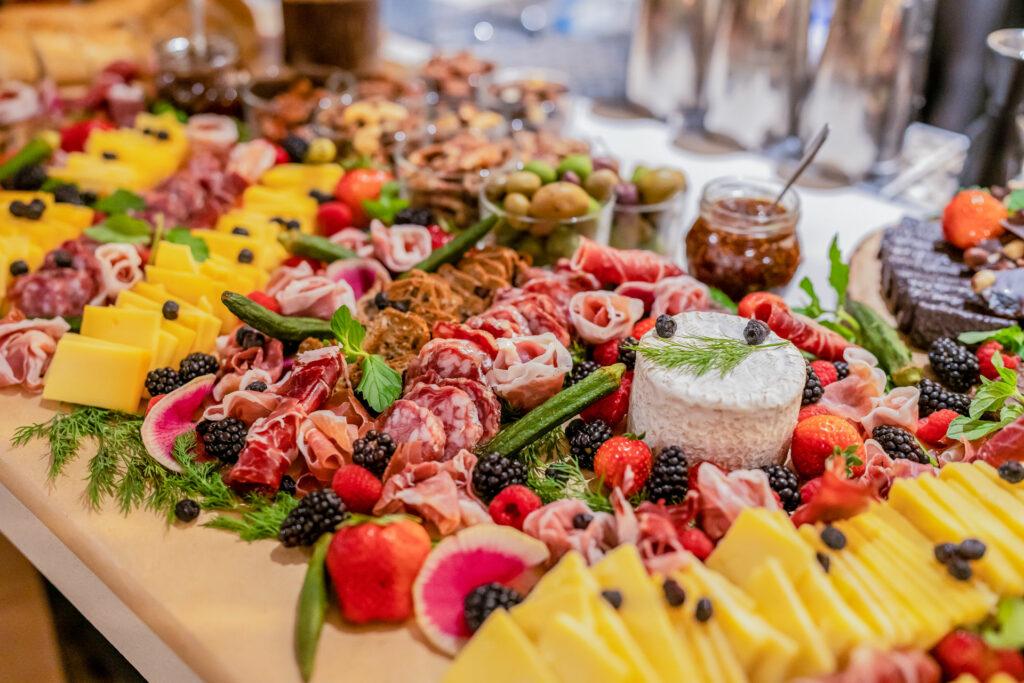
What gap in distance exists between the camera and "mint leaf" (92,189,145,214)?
8.95 ft

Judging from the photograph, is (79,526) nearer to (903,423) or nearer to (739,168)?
(903,423)

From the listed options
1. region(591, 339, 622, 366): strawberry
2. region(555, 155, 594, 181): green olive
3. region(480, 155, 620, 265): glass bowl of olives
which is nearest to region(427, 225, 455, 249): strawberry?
region(480, 155, 620, 265): glass bowl of olives

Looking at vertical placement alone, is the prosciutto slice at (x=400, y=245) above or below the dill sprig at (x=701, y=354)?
below

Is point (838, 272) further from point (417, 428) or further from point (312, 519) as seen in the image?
point (312, 519)

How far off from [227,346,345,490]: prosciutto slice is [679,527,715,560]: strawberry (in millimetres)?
812

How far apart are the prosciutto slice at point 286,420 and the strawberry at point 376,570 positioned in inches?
12.4

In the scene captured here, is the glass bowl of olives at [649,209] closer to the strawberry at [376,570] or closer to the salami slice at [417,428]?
the salami slice at [417,428]

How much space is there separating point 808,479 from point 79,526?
147 centimetres

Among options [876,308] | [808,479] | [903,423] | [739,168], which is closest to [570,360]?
[808,479]

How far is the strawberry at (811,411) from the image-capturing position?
1.94 m

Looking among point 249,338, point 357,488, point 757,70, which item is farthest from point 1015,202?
point 249,338

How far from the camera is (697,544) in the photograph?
5.20ft

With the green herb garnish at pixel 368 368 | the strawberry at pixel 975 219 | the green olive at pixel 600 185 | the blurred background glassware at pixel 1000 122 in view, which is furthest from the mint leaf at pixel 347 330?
the blurred background glassware at pixel 1000 122

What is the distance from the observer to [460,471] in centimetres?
176
